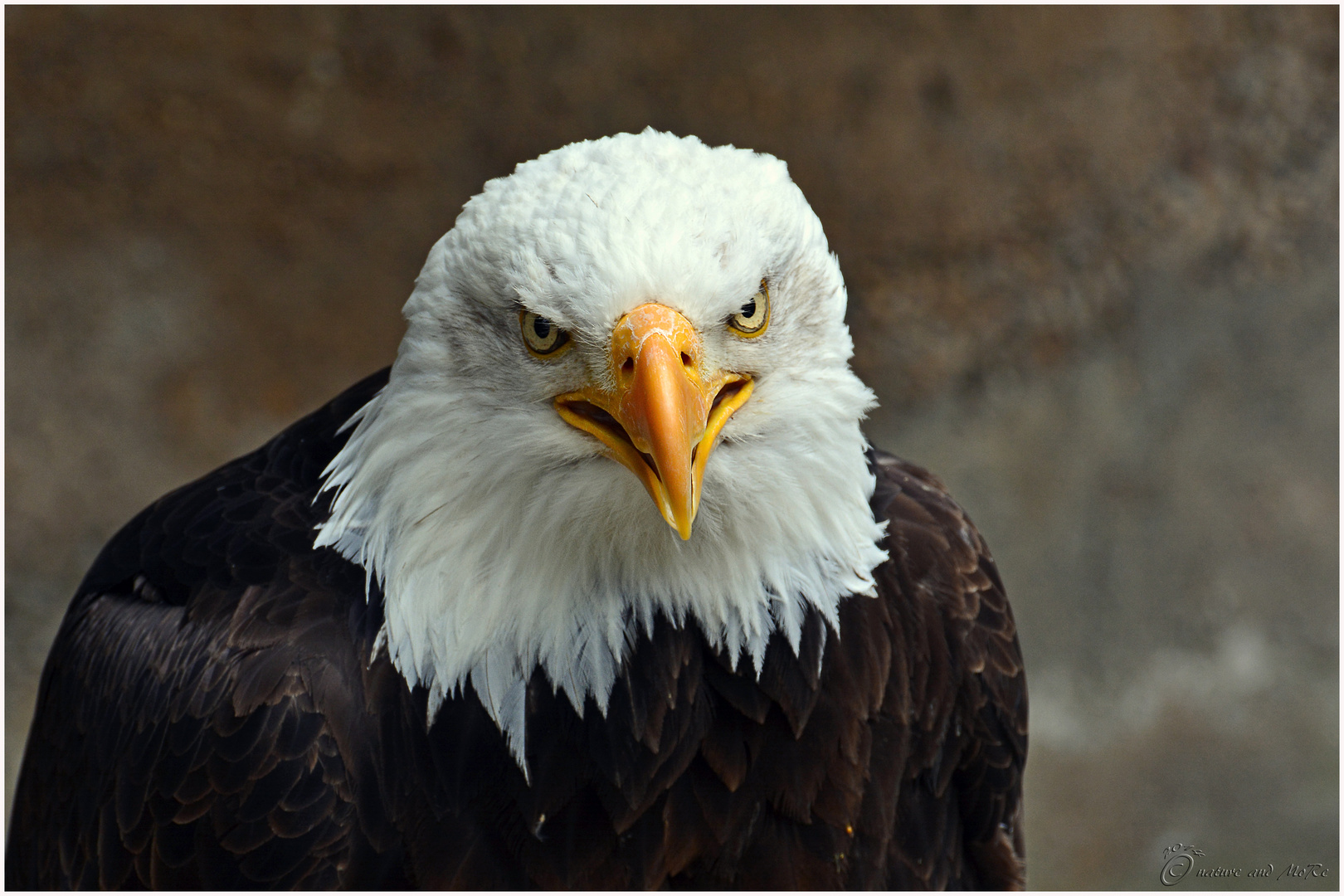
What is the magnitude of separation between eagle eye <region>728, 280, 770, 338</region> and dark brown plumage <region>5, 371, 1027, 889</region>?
51 centimetres

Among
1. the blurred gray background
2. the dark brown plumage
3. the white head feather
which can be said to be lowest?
the dark brown plumage

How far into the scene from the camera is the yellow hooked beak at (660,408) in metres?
1.48

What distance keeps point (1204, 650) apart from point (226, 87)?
4.24 meters

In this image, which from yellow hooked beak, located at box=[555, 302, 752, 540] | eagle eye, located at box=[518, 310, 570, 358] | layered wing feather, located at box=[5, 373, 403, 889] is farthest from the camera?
layered wing feather, located at box=[5, 373, 403, 889]

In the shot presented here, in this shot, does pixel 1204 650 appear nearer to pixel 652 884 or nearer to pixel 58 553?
pixel 652 884

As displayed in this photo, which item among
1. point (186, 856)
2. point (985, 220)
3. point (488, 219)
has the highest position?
point (985, 220)

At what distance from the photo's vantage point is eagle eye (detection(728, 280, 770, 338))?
1.66 metres

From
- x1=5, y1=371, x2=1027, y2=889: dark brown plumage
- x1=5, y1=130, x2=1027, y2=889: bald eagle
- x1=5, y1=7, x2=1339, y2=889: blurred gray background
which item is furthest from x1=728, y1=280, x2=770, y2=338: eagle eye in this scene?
x1=5, y1=7, x2=1339, y2=889: blurred gray background

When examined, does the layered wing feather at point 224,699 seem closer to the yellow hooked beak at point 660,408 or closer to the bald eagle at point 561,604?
Answer: the bald eagle at point 561,604

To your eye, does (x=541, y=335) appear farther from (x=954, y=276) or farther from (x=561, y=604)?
(x=954, y=276)

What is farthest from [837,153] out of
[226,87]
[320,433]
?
[320,433]

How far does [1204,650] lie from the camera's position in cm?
488

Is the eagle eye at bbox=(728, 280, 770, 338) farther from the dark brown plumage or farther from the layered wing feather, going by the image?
the layered wing feather

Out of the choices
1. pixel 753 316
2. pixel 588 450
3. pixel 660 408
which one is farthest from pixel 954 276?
pixel 660 408
